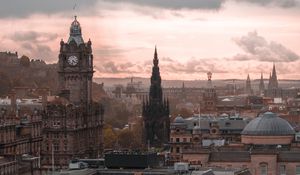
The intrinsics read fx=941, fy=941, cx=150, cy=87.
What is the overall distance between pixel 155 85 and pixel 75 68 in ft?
106

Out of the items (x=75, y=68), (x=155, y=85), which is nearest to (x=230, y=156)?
(x=75, y=68)

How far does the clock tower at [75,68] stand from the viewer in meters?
136

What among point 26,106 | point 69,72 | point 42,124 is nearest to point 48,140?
point 42,124

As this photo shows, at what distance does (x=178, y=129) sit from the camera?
133 m

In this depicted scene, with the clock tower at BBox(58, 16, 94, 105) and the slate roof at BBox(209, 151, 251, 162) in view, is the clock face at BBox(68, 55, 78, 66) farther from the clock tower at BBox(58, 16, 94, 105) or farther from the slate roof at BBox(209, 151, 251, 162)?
the slate roof at BBox(209, 151, 251, 162)

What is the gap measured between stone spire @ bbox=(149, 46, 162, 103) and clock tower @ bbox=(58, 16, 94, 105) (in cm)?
2693

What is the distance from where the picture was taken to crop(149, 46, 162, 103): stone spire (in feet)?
543

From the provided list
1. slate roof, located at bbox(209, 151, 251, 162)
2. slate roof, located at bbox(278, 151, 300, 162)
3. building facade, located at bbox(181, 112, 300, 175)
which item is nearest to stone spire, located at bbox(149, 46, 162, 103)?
building facade, located at bbox(181, 112, 300, 175)

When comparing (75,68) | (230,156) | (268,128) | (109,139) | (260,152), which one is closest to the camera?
(260,152)

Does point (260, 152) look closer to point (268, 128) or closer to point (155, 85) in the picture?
Answer: point (268, 128)

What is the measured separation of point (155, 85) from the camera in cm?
16725

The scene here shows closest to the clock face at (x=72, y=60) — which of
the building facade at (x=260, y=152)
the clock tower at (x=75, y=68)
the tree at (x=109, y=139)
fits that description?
the clock tower at (x=75, y=68)

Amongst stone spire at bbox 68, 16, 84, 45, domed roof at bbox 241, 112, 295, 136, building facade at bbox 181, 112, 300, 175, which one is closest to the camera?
building facade at bbox 181, 112, 300, 175

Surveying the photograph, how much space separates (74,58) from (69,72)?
7.21 ft
